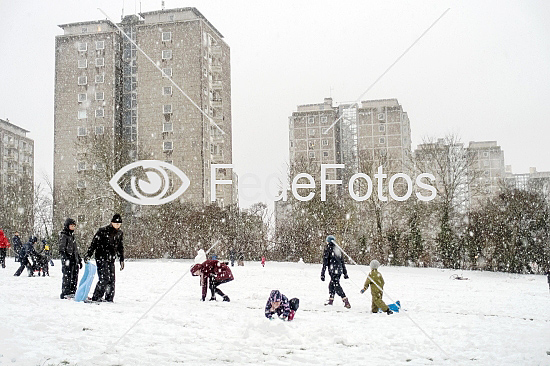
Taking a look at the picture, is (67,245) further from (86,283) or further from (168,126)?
(168,126)

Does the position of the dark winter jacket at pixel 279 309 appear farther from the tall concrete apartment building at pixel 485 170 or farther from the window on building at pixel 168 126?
the window on building at pixel 168 126

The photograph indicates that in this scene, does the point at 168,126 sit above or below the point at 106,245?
above

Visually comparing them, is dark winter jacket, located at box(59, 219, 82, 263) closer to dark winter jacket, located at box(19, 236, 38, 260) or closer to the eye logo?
dark winter jacket, located at box(19, 236, 38, 260)

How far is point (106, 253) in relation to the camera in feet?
30.0

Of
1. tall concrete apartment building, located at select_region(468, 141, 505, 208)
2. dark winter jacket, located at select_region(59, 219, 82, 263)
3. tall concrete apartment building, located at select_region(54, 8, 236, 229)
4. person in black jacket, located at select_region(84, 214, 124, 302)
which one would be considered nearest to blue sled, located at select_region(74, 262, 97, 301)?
person in black jacket, located at select_region(84, 214, 124, 302)

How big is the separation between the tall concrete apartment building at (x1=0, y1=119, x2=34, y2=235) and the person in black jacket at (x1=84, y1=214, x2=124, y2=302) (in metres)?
12.8

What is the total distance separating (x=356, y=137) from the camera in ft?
213

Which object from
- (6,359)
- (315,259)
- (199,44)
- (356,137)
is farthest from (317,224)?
(356,137)

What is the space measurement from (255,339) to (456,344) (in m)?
2.73

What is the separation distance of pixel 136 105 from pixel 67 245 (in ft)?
94.6

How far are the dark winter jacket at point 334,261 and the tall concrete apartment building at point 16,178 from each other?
1482 cm

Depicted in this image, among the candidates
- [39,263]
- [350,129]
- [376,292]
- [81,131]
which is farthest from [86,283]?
[350,129]

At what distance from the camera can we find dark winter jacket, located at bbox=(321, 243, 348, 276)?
10.5 meters

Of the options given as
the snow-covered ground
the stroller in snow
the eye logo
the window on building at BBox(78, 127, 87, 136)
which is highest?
the window on building at BBox(78, 127, 87, 136)
